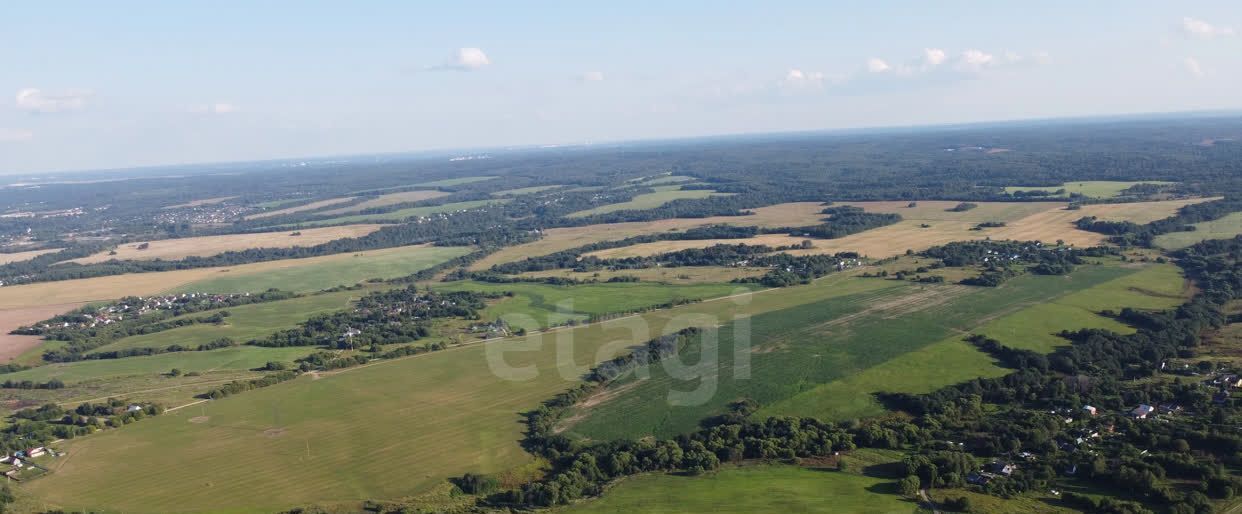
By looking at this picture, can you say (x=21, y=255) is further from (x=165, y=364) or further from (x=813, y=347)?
(x=813, y=347)

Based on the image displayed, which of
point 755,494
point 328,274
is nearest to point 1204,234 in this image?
point 755,494

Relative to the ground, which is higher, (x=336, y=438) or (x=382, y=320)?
(x=382, y=320)

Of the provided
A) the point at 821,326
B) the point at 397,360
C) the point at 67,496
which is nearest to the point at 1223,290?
the point at 821,326

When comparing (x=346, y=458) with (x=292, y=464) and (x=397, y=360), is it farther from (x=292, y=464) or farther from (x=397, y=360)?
(x=397, y=360)

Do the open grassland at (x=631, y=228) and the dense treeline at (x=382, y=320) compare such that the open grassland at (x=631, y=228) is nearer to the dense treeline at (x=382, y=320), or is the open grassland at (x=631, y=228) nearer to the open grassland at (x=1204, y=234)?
the dense treeline at (x=382, y=320)

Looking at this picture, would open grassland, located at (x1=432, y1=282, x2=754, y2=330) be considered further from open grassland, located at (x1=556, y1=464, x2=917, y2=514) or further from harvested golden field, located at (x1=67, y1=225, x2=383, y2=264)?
harvested golden field, located at (x1=67, y1=225, x2=383, y2=264)

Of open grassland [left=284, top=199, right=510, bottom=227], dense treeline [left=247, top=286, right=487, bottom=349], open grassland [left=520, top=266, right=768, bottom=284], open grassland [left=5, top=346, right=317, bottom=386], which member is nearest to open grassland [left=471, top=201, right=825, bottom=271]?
open grassland [left=520, top=266, right=768, bottom=284]
